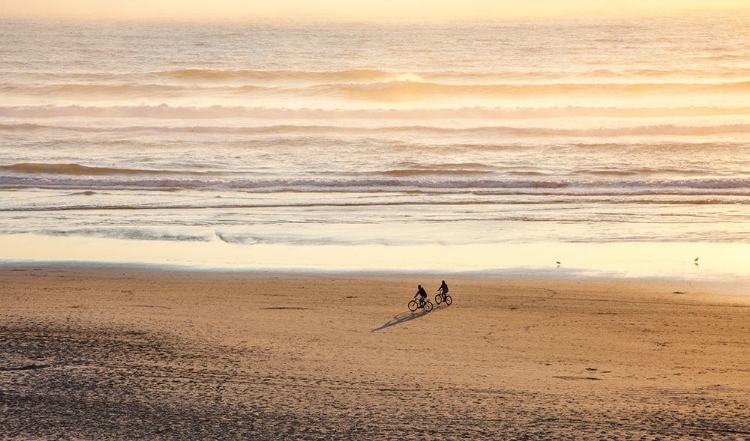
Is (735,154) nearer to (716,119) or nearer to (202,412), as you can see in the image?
(716,119)

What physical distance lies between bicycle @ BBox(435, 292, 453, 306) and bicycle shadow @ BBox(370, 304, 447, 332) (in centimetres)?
9

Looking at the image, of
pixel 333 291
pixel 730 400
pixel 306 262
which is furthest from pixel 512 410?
pixel 306 262

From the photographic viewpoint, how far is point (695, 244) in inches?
813

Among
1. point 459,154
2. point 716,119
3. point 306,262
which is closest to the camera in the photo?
point 306,262

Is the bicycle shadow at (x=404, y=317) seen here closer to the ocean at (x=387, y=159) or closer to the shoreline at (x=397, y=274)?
the shoreline at (x=397, y=274)

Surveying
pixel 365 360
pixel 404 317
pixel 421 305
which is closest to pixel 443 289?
pixel 421 305

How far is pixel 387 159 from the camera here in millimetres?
33625

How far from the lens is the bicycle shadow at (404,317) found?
15.3m

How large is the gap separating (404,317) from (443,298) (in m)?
0.95

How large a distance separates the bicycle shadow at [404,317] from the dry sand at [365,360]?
0.05 metres

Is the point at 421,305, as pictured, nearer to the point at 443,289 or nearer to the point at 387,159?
the point at 443,289

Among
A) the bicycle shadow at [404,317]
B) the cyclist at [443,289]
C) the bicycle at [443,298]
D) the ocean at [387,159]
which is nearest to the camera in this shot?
the bicycle shadow at [404,317]

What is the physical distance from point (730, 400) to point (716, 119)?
3206 centimetres

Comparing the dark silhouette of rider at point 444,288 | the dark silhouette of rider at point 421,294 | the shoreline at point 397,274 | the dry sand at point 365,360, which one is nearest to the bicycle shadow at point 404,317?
the dry sand at point 365,360
